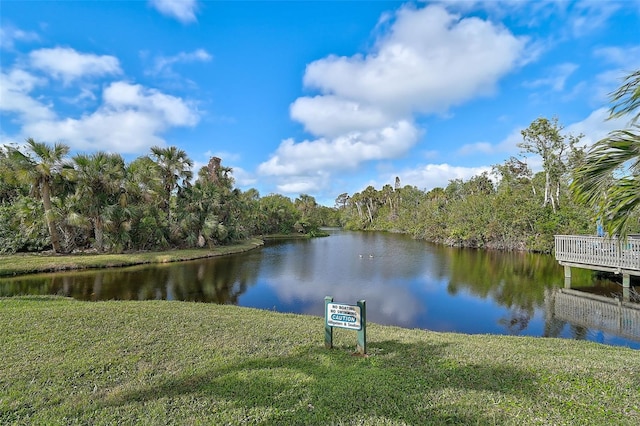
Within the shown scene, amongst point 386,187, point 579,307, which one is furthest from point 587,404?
point 386,187

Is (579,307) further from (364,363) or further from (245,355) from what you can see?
(245,355)

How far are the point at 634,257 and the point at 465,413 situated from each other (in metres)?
13.7

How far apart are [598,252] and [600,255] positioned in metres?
0.15

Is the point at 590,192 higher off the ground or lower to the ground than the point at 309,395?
higher

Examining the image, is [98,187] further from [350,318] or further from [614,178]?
[614,178]

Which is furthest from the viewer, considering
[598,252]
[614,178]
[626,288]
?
[598,252]

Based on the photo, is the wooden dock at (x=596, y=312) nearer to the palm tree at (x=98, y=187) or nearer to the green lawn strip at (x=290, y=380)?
the green lawn strip at (x=290, y=380)

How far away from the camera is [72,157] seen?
20.6 metres

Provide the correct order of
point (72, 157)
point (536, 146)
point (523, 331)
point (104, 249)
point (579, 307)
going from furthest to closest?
point (536, 146) → point (104, 249) → point (72, 157) → point (579, 307) → point (523, 331)

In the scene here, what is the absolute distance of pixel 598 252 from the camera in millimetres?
12867

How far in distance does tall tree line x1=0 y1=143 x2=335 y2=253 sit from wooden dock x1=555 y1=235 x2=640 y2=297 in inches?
956

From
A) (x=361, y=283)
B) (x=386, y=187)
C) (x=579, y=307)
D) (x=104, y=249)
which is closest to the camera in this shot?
(x=579, y=307)

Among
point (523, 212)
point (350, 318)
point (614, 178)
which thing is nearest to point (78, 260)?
point (350, 318)

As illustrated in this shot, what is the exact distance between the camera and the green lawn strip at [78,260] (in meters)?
16.5
